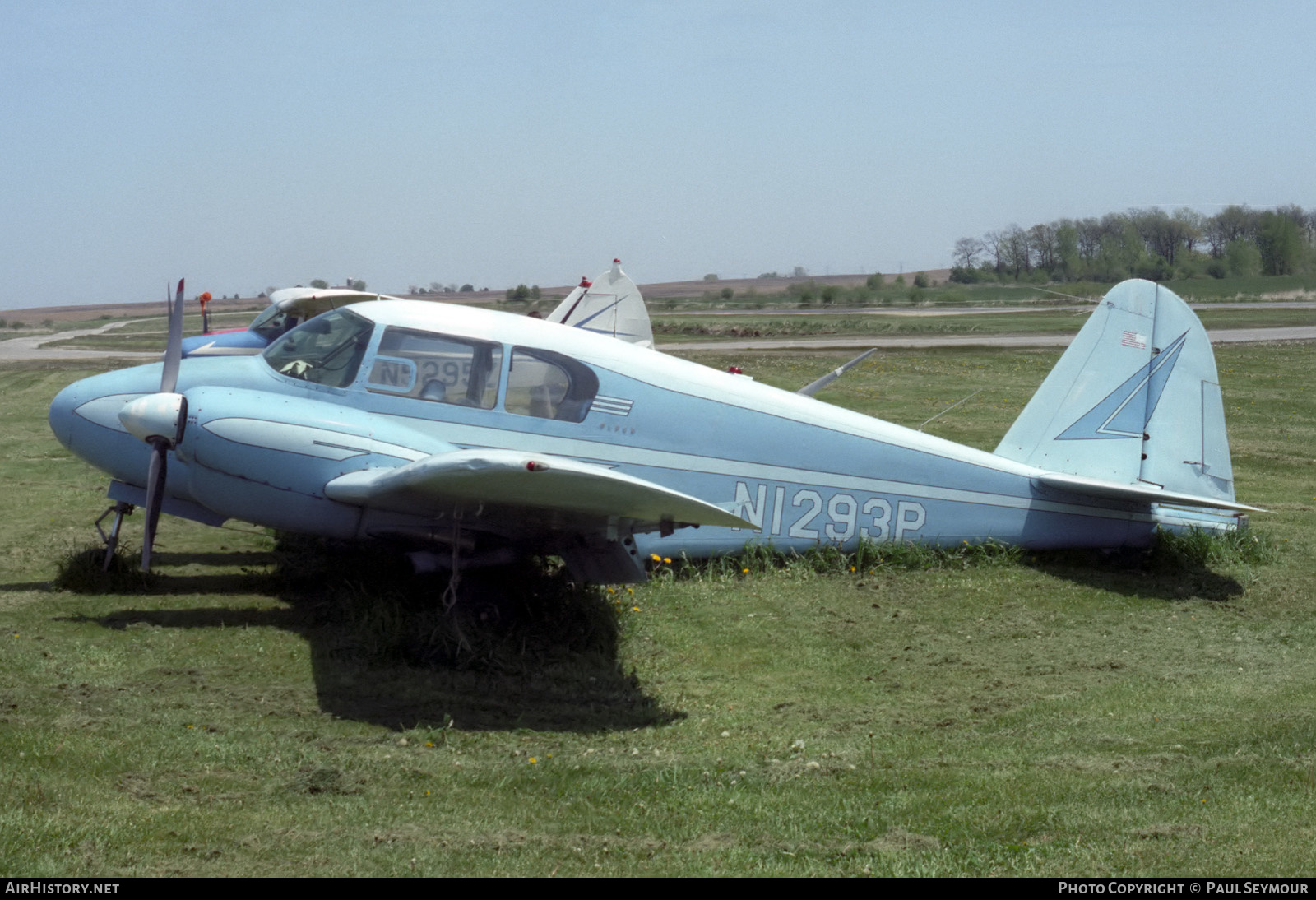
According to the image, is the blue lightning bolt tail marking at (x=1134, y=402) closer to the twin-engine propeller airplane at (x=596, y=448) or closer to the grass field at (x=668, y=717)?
the twin-engine propeller airplane at (x=596, y=448)

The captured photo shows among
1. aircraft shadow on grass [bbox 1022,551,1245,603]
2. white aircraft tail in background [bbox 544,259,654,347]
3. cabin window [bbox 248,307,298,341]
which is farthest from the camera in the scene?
white aircraft tail in background [bbox 544,259,654,347]

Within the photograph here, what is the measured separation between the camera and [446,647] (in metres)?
7.33

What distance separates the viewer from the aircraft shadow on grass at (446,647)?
21.4 ft

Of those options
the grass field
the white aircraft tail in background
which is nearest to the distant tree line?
the white aircraft tail in background

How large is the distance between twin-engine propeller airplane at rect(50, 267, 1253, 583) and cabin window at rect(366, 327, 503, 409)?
1 cm

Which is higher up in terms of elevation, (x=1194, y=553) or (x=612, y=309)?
(x=612, y=309)

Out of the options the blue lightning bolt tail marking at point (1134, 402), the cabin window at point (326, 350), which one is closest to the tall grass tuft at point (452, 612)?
the cabin window at point (326, 350)

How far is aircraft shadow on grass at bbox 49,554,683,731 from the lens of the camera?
21.4 ft

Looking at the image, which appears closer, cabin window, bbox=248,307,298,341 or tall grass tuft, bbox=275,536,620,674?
tall grass tuft, bbox=275,536,620,674

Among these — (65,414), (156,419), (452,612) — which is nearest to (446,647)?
(452,612)

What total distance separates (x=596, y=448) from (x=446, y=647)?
1957 mm

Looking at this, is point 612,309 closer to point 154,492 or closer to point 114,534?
point 114,534

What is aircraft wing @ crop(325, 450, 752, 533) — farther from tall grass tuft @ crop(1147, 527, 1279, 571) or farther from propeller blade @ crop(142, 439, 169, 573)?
tall grass tuft @ crop(1147, 527, 1279, 571)
